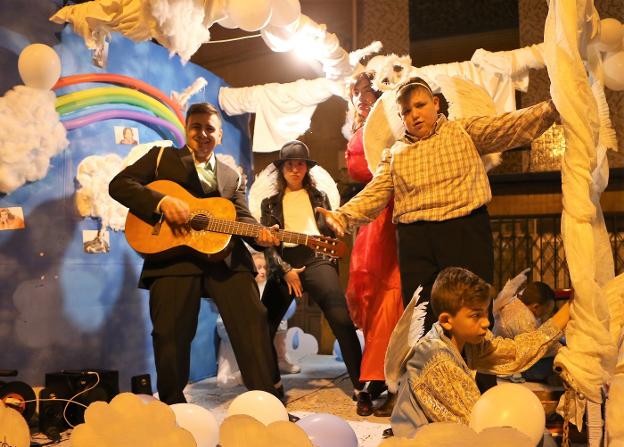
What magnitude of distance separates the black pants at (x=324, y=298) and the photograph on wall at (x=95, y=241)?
1074mm

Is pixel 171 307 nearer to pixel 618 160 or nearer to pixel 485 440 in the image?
pixel 485 440

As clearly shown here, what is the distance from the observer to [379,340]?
3.78 metres

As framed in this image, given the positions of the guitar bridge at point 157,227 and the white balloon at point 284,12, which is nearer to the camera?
the guitar bridge at point 157,227

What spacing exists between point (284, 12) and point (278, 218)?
1.30m

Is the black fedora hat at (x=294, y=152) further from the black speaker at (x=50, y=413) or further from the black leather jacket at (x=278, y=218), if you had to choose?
the black speaker at (x=50, y=413)

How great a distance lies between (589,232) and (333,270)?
2197 mm

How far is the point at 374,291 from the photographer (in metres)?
3.88

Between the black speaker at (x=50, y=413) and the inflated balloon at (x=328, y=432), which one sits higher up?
the inflated balloon at (x=328, y=432)

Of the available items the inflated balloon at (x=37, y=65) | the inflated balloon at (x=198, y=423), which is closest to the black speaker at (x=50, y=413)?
the inflated balloon at (x=198, y=423)

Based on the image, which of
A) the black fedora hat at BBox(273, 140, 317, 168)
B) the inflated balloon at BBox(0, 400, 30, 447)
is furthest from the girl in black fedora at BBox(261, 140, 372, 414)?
the inflated balloon at BBox(0, 400, 30, 447)

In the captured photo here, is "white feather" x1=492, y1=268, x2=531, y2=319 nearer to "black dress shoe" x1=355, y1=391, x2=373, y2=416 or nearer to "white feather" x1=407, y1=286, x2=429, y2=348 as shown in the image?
"black dress shoe" x1=355, y1=391, x2=373, y2=416

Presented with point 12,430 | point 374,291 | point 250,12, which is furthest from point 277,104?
point 12,430

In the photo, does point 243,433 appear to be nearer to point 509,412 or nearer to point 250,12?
point 509,412

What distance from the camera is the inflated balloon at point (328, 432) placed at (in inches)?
102
